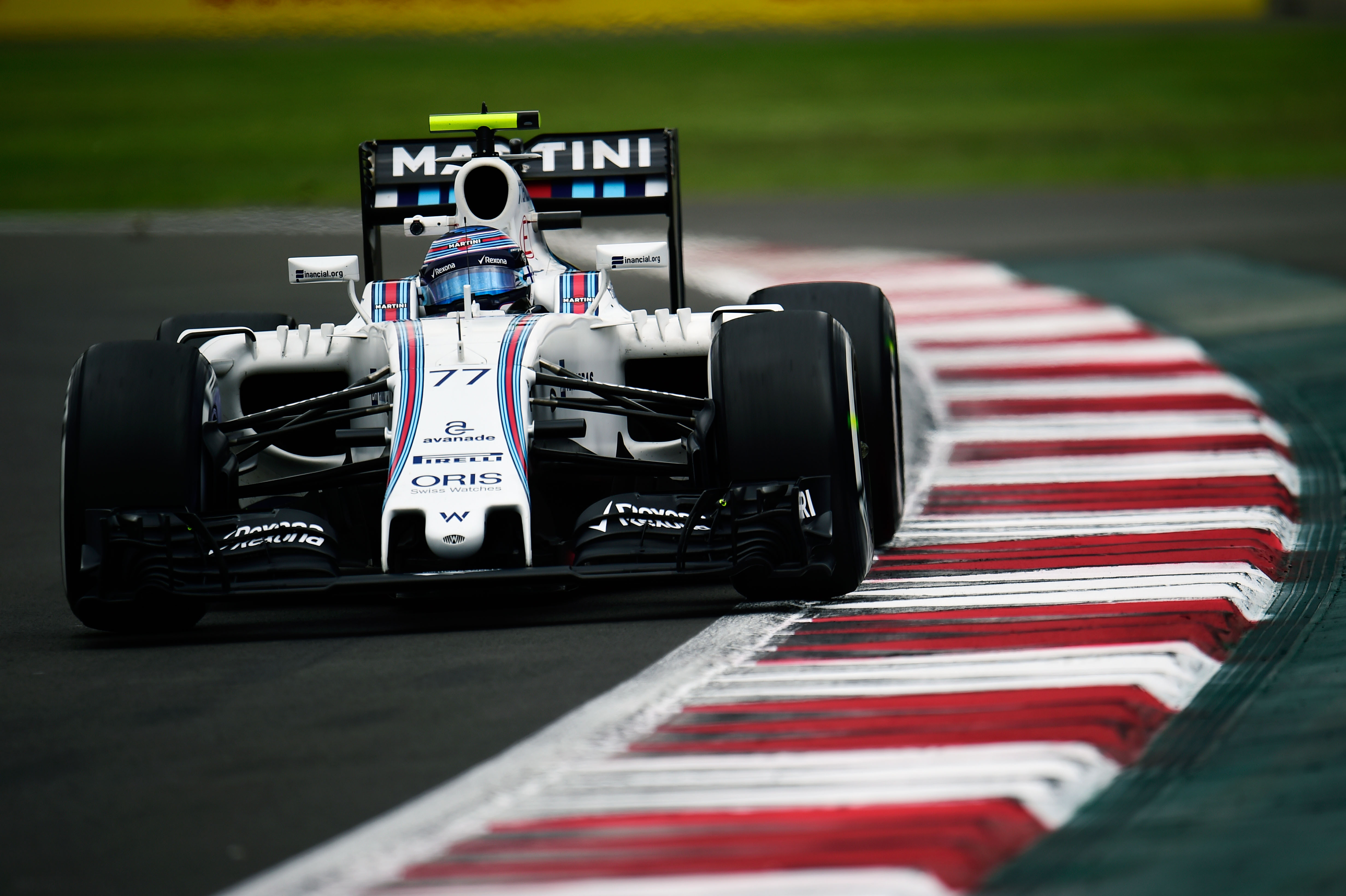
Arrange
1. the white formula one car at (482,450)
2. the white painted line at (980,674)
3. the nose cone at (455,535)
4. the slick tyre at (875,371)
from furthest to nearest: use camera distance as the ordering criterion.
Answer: the slick tyre at (875,371), the white formula one car at (482,450), the nose cone at (455,535), the white painted line at (980,674)

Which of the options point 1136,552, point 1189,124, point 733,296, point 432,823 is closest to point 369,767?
point 432,823

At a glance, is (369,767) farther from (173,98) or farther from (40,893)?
(173,98)

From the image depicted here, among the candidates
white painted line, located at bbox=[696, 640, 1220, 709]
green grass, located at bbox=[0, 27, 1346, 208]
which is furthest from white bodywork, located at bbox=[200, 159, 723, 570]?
green grass, located at bbox=[0, 27, 1346, 208]

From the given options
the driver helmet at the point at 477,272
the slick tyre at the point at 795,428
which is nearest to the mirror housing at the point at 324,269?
the driver helmet at the point at 477,272

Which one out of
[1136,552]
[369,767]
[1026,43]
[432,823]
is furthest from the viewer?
[1026,43]

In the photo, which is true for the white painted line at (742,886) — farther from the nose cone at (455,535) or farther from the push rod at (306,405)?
the push rod at (306,405)

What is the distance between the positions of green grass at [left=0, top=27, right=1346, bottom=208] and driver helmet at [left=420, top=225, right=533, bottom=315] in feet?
48.7

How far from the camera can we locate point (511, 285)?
307 inches

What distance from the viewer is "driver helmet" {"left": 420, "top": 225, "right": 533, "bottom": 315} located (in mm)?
7781

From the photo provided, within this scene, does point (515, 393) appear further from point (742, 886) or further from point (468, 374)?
point (742, 886)

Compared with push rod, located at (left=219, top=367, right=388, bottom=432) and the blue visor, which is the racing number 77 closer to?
push rod, located at (left=219, top=367, right=388, bottom=432)

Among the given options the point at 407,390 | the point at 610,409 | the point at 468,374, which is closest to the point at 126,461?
the point at 407,390

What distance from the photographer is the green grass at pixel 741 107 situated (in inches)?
963

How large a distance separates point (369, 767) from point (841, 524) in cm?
209
